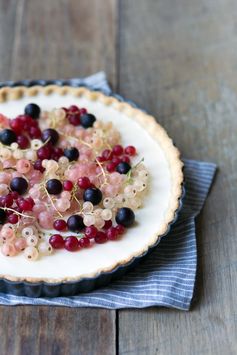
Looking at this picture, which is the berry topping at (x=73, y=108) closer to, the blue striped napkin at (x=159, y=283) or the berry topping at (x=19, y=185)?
the berry topping at (x=19, y=185)

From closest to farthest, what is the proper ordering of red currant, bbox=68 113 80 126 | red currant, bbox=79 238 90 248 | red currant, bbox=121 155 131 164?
red currant, bbox=79 238 90 248 < red currant, bbox=121 155 131 164 < red currant, bbox=68 113 80 126

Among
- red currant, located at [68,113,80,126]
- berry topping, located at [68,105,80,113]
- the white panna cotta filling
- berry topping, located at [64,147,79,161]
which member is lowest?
the white panna cotta filling

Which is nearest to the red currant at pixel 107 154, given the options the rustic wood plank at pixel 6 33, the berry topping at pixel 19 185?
the berry topping at pixel 19 185

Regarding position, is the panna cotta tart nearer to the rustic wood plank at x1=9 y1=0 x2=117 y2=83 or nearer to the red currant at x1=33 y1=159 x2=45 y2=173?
the red currant at x1=33 y1=159 x2=45 y2=173

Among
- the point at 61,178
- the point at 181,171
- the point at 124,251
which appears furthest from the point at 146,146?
the point at 124,251

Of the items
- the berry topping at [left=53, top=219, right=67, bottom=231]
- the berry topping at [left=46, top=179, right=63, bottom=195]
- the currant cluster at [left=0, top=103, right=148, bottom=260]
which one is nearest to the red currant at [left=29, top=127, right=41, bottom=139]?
the currant cluster at [left=0, top=103, right=148, bottom=260]

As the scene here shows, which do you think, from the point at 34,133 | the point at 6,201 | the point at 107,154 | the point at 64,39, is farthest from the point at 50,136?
the point at 64,39

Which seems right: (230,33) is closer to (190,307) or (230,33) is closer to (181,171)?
(181,171)
